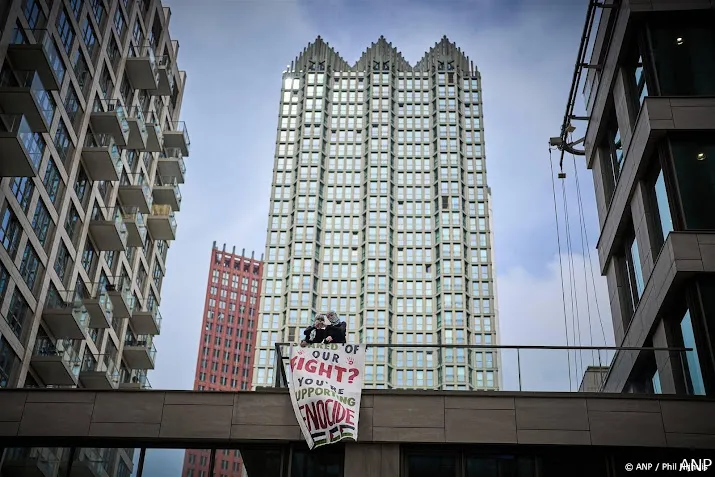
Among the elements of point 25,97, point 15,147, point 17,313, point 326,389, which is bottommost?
point 326,389

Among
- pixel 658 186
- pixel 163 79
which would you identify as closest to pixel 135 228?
pixel 163 79

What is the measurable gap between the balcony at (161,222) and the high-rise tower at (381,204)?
51146 mm

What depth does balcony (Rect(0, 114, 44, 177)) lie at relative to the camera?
36062mm

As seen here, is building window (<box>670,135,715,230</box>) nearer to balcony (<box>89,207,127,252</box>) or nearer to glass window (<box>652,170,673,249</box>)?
glass window (<box>652,170,673,249</box>)

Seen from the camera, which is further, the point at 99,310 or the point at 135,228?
the point at 135,228

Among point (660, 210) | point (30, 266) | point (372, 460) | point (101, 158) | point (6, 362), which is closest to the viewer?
point (372, 460)

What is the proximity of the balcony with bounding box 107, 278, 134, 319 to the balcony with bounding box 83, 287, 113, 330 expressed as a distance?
1.94m

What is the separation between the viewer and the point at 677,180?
75.3ft

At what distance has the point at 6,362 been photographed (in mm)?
38438

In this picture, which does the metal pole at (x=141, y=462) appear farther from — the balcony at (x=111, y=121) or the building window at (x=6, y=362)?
the balcony at (x=111, y=121)

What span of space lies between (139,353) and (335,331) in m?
38.0

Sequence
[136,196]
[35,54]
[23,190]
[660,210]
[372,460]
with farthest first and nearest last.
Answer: [136,196] < [23,190] < [35,54] < [660,210] < [372,460]

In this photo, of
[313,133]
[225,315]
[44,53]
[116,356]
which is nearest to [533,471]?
[44,53]

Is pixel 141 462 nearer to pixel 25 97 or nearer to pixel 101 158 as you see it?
pixel 25 97
